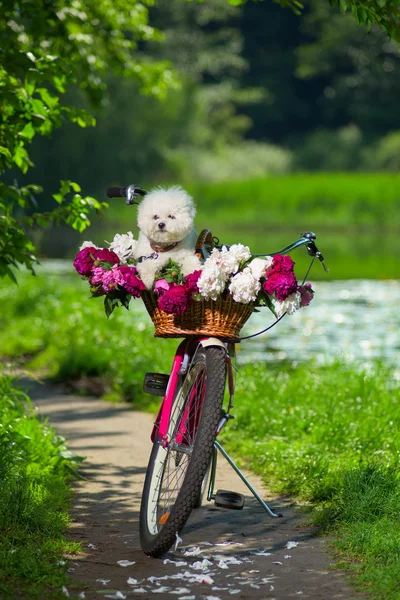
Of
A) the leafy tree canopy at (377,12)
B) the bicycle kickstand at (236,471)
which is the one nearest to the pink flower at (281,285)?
the bicycle kickstand at (236,471)

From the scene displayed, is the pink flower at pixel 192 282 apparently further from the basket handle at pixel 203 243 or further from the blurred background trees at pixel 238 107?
the blurred background trees at pixel 238 107

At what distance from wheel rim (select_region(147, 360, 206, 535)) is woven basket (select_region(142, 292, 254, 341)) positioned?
0.17m

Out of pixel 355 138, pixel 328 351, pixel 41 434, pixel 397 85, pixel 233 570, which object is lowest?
pixel 233 570

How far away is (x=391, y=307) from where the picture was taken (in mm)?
17688

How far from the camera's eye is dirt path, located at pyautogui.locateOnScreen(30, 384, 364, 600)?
14.9 ft

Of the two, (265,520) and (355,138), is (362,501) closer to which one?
(265,520)

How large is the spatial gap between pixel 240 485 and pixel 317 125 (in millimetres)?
68536

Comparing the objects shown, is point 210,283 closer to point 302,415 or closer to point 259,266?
point 259,266

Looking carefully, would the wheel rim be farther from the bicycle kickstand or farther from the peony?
the peony

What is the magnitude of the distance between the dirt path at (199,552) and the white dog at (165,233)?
1.25 meters

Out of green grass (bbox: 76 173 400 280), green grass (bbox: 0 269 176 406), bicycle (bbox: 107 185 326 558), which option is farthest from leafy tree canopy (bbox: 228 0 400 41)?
green grass (bbox: 76 173 400 280)

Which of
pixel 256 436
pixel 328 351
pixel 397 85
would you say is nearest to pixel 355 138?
pixel 397 85

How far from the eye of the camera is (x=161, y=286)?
496cm

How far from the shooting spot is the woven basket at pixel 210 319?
4973mm
